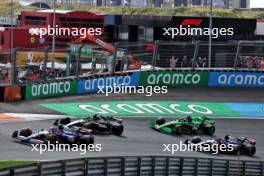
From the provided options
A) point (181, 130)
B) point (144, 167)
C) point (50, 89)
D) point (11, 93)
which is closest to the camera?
point (144, 167)

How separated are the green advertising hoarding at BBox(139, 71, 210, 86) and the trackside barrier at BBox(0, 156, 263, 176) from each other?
14505 mm

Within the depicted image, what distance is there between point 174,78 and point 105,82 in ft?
12.1

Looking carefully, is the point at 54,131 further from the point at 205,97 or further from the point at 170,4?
the point at 170,4

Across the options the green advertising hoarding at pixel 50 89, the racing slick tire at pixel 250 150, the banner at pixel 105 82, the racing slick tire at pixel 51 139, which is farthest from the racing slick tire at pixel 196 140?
the banner at pixel 105 82

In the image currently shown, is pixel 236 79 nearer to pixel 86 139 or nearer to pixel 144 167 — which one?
pixel 86 139

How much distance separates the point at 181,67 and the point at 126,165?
56.1 feet

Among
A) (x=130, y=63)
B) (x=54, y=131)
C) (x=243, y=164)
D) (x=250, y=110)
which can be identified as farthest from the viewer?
(x=130, y=63)

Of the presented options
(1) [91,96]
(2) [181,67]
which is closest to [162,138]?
(1) [91,96]

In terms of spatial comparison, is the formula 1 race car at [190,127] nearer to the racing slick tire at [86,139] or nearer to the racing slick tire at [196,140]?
the racing slick tire at [196,140]

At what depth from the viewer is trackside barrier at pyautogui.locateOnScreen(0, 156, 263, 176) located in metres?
15.7

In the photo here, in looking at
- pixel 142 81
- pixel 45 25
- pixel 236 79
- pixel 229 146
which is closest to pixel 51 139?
pixel 229 146

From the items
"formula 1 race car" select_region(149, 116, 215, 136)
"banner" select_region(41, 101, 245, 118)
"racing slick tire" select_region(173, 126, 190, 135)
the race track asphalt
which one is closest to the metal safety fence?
the race track asphalt

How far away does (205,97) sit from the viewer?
31.5 metres

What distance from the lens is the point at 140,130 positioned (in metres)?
24.7
